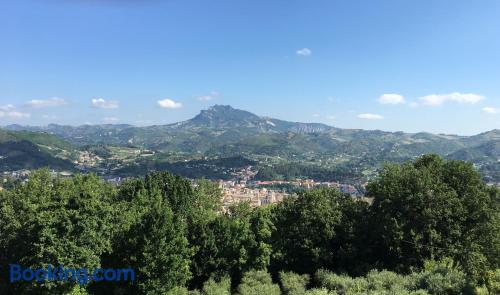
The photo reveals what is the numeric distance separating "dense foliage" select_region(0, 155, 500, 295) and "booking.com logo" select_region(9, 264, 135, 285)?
0.45 m

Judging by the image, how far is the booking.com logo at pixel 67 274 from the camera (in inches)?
977

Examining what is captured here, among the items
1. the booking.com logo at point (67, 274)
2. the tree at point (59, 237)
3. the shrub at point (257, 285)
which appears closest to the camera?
the booking.com logo at point (67, 274)

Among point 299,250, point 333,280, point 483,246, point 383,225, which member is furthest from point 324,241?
point 483,246

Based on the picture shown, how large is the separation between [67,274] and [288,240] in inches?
790

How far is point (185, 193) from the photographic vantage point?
2036 inches

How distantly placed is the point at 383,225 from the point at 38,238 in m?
28.6

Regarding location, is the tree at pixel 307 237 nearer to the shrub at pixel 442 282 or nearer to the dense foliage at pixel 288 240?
the dense foliage at pixel 288 240

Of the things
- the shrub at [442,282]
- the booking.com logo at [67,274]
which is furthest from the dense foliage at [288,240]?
the booking.com logo at [67,274]

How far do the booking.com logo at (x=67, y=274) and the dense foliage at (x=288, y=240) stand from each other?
17.6 inches

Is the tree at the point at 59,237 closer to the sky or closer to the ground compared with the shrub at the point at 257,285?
closer to the sky

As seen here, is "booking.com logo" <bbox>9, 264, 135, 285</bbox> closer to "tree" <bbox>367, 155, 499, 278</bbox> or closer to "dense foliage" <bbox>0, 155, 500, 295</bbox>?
"dense foliage" <bbox>0, 155, 500, 295</bbox>

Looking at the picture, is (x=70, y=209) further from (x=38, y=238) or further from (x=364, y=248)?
(x=364, y=248)

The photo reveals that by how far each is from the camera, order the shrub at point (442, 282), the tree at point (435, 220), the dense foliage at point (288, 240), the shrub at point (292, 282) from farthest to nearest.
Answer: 1. the tree at point (435, 220)
2. the shrub at point (292, 282)
3. the dense foliage at point (288, 240)
4. the shrub at point (442, 282)

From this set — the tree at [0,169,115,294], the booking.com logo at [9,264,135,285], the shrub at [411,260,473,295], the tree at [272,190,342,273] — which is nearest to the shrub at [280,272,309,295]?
the tree at [272,190,342,273]
